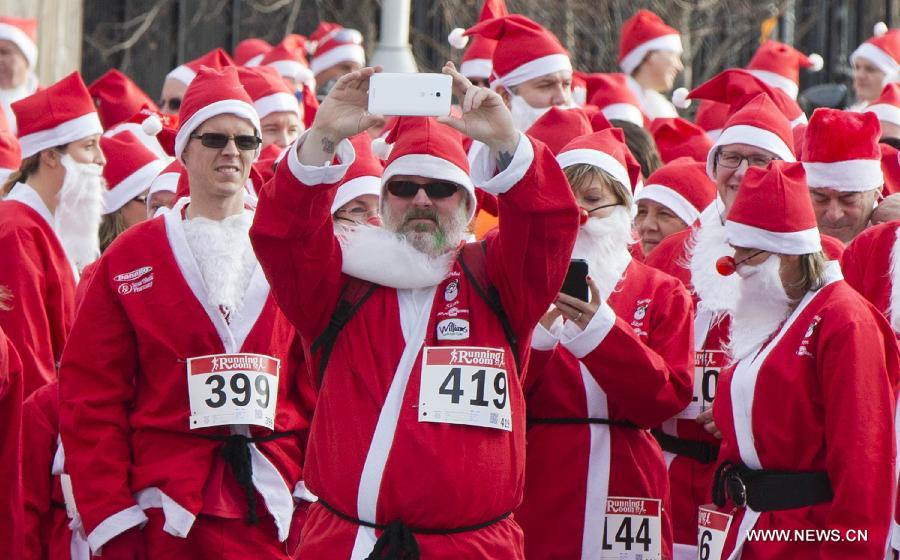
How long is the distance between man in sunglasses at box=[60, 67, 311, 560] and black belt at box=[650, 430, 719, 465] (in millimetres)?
1453

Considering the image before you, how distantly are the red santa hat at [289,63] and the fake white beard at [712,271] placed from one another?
5.07m

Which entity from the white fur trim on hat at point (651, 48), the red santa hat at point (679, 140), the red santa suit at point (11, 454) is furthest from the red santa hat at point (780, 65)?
the red santa suit at point (11, 454)

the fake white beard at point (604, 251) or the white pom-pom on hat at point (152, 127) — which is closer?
the fake white beard at point (604, 251)

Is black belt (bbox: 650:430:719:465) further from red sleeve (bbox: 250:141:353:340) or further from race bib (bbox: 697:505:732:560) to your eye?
red sleeve (bbox: 250:141:353:340)

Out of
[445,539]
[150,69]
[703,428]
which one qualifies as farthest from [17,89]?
[445,539]

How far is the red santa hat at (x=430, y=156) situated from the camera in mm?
5488

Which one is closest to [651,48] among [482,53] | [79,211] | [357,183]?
[482,53]

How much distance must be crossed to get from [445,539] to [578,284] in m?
1.14

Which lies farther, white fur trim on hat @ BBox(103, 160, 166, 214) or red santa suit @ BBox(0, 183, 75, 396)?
white fur trim on hat @ BBox(103, 160, 166, 214)

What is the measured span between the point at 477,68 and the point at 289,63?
4.67 feet

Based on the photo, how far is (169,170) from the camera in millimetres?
7910

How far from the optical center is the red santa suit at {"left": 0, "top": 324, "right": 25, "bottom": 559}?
626cm

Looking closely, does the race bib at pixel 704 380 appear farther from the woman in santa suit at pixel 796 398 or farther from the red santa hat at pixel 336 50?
the red santa hat at pixel 336 50

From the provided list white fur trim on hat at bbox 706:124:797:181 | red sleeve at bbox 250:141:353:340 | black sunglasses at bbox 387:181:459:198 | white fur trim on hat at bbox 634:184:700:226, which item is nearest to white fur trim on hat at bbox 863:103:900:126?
white fur trim on hat at bbox 634:184:700:226
